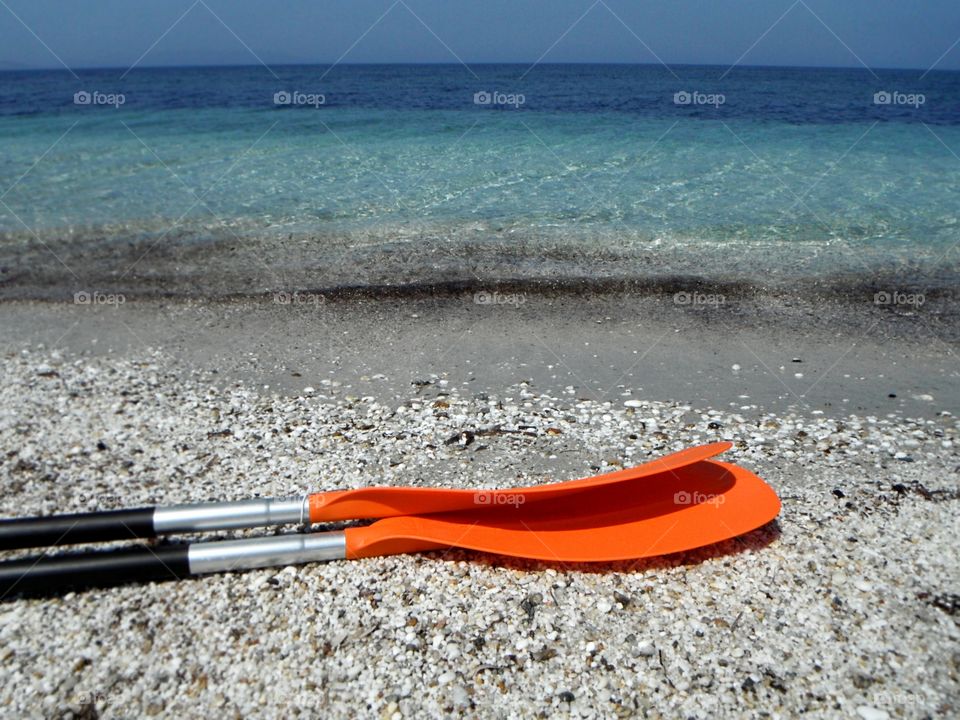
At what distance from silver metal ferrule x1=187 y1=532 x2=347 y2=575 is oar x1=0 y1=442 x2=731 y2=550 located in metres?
0.10

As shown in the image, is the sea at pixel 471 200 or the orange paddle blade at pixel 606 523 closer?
the orange paddle blade at pixel 606 523

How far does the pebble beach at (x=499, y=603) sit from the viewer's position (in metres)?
2.58

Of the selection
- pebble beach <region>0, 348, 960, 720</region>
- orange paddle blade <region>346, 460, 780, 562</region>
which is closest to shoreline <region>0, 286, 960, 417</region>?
pebble beach <region>0, 348, 960, 720</region>

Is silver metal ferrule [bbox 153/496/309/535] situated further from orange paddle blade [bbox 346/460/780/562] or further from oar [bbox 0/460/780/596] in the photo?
orange paddle blade [bbox 346/460/780/562]

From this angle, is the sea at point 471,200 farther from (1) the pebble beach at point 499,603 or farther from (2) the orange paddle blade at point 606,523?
(2) the orange paddle blade at point 606,523

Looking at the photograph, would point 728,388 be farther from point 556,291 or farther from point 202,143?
point 202,143

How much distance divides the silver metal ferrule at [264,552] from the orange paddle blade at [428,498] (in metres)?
0.13

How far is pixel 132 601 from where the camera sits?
9.74ft

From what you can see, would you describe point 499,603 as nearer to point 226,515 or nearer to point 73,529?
point 226,515

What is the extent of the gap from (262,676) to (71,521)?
1.07 m

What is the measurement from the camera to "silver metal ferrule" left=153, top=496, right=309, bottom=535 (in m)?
3.13

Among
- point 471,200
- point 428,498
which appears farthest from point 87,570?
point 471,200

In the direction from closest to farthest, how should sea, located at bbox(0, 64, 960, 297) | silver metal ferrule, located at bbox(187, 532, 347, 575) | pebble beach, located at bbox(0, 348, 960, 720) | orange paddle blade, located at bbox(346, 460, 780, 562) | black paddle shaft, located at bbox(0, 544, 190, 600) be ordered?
pebble beach, located at bbox(0, 348, 960, 720) → black paddle shaft, located at bbox(0, 544, 190, 600) → silver metal ferrule, located at bbox(187, 532, 347, 575) → orange paddle blade, located at bbox(346, 460, 780, 562) → sea, located at bbox(0, 64, 960, 297)

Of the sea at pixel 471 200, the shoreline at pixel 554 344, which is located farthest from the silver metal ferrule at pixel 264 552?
the sea at pixel 471 200
